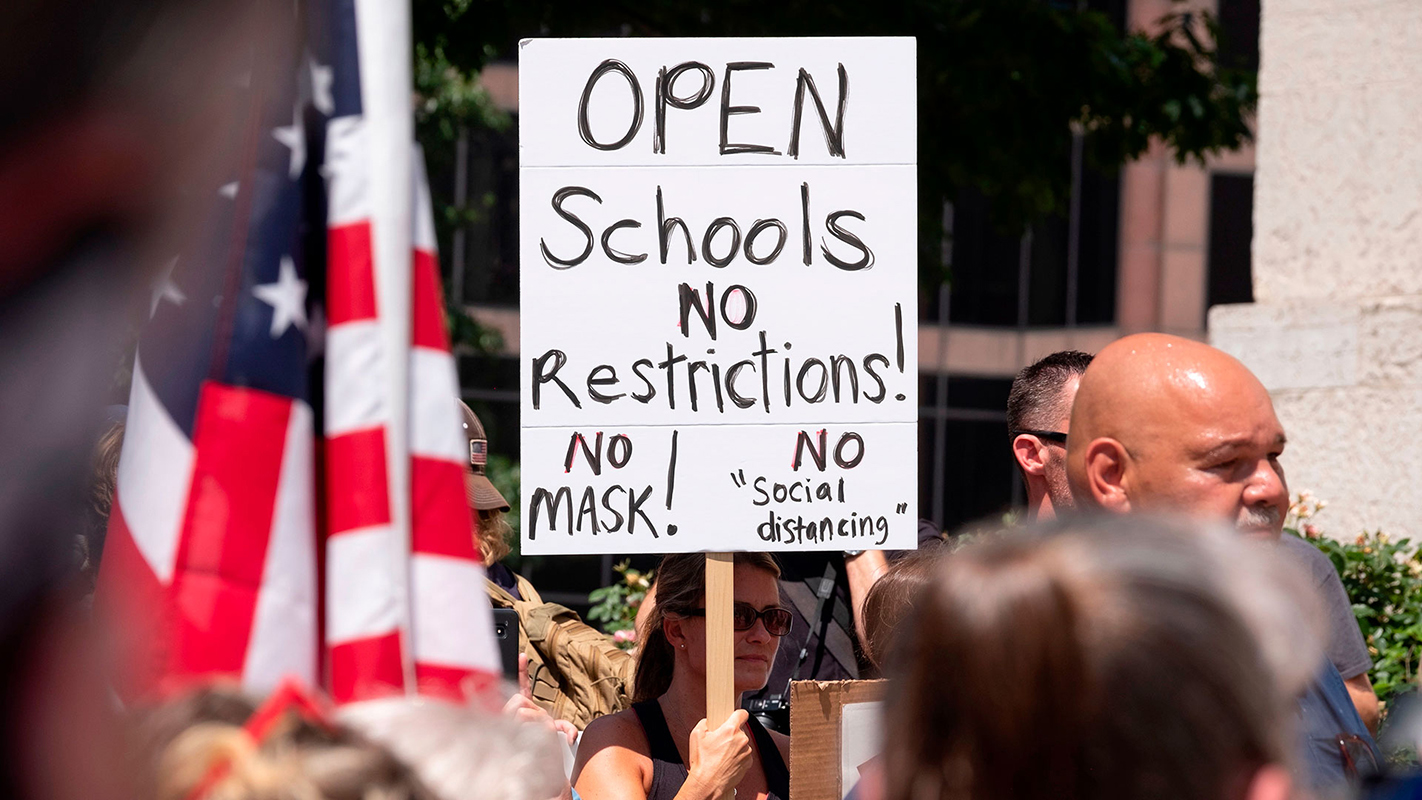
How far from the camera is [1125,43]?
25.8 feet

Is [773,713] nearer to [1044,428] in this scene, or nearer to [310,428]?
[1044,428]

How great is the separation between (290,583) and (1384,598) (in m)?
4.37

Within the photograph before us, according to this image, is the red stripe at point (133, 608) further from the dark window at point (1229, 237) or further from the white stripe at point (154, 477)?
the dark window at point (1229, 237)

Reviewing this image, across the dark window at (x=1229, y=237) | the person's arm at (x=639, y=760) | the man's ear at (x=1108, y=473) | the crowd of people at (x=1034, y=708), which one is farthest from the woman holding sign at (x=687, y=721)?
the dark window at (x=1229, y=237)

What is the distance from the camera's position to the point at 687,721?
3309 mm

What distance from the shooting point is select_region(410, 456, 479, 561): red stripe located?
1717 millimetres

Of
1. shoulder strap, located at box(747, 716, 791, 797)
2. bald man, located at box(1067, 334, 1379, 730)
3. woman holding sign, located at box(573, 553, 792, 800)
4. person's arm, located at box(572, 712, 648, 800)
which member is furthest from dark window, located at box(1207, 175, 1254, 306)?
bald man, located at box(1067, 334, 1379, 730)

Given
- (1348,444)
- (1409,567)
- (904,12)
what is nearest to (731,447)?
(1409,567)

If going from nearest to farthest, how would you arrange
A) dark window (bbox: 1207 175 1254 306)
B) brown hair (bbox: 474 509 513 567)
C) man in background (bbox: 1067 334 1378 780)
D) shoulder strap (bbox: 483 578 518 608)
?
man in background (bbox: 1067 334 1378 780) → shoulder strap (bbox: 483 578 518 608) → brown hair (bbox: 474 509 513 567) → dark window (bbox: 1207 175 1254 306)

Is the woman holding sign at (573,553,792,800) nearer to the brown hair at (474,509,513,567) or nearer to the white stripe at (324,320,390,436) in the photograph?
the brown hair at (474,509,513,567)

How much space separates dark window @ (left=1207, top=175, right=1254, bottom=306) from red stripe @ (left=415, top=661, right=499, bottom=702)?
22407 millimetres

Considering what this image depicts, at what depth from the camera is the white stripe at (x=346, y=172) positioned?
5.62 ft

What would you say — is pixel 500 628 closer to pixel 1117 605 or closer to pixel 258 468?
pixel 258 468

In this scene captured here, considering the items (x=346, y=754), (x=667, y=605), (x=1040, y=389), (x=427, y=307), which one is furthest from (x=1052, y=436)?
(x=346, y=754)
